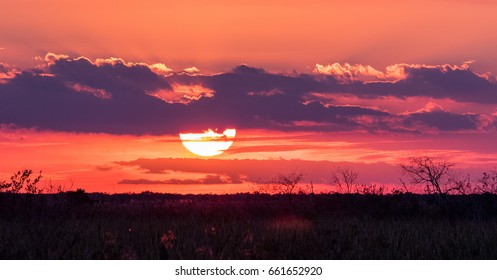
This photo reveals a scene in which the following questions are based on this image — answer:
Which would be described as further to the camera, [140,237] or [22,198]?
[22,198]

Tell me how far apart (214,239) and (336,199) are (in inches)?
856

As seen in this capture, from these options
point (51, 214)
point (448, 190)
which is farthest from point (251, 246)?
point (448, 190)

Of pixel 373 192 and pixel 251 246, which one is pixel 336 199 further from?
pixel 251 246

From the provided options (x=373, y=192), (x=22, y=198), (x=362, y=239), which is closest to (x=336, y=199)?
(x=373, y=192)

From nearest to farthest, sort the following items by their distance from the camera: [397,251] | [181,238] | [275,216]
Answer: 1. [397,251]
2. [181,238]
3. [275,216]

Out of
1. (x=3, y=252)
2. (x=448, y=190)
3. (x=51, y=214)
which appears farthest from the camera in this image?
(x=448, y=190)

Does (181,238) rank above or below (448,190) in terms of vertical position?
below

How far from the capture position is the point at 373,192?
114ft

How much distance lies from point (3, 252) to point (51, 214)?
11.3 m

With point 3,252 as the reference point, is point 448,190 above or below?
above

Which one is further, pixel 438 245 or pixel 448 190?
pixel 448 190
